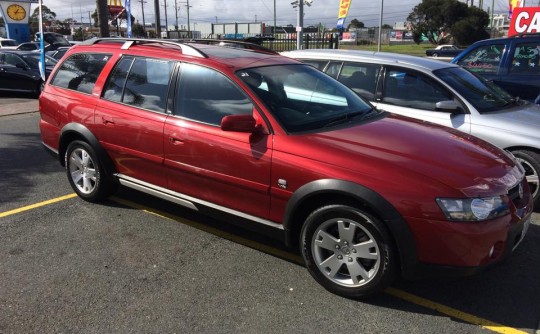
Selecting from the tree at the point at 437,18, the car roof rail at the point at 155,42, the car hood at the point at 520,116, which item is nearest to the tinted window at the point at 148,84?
the car roof rail at the point at 155,42

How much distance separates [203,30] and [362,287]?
282 ft

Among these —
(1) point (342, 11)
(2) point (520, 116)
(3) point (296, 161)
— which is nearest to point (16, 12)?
(1) point (342, 11)

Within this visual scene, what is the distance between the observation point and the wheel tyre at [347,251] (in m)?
3.06

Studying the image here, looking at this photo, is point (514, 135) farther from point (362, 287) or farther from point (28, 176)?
point (28, 176)

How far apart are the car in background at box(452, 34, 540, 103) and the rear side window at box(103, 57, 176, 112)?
5110mm

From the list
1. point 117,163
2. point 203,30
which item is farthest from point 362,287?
point 203,30

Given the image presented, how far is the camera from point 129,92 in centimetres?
445

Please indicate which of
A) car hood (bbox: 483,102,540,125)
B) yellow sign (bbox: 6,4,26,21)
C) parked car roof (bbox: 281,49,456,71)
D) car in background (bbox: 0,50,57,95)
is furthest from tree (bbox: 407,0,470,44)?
car hood (bbox: 483,102,540,125)

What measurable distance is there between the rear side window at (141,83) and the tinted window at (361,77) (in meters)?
2.54

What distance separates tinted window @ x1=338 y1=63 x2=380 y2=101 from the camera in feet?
19.1

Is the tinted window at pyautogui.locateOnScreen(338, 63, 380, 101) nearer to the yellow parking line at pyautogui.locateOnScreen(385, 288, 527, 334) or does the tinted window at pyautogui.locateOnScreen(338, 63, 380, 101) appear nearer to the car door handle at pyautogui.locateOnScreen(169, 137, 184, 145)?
the car door handle at pyautogui.locateOnScreen(169, 137, 184, 145)

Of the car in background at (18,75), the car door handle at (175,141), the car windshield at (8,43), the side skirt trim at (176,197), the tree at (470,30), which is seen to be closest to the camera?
the side skirt trim at (176,197)

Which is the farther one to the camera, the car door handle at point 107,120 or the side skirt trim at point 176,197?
the car door handle at point 107,120

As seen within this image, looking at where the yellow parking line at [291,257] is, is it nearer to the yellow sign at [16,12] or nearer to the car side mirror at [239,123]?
the car side mirror at [239,123]
